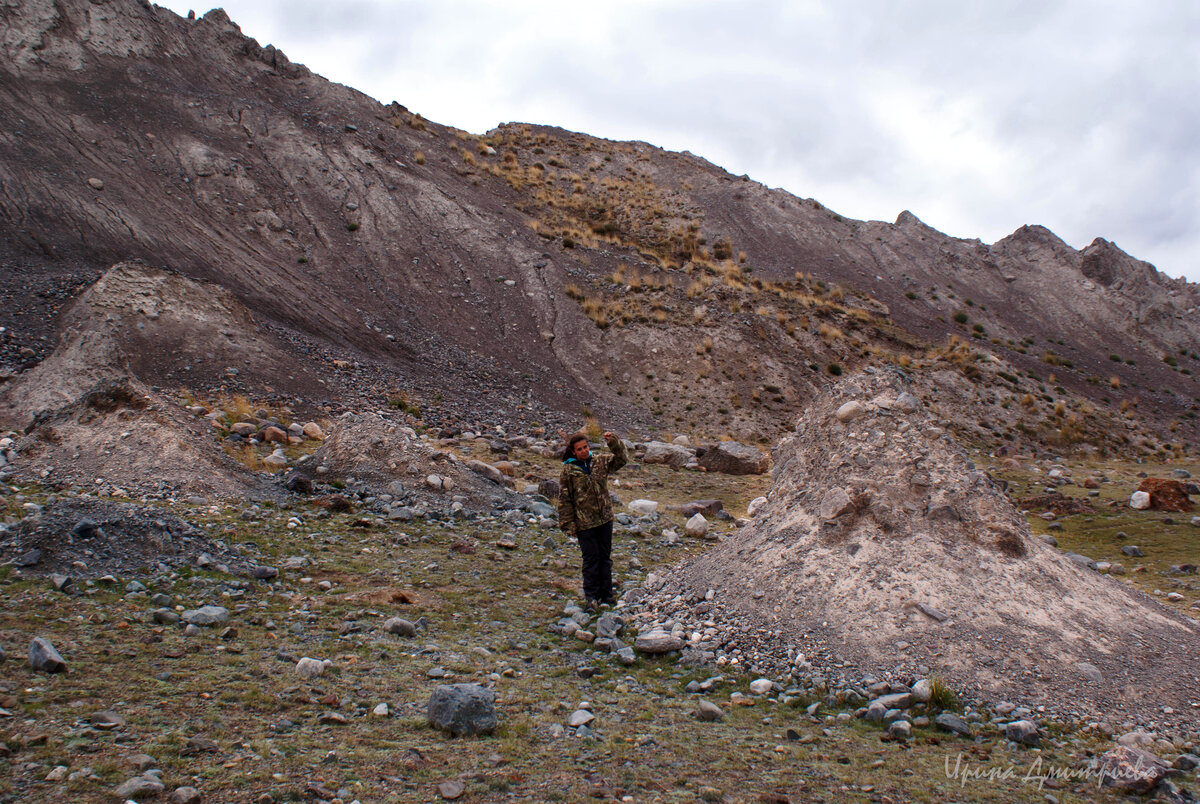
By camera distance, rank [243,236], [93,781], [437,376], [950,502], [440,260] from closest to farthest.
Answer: [93,781] → [950,502] → [437,376] → [243,236] → [440,260]

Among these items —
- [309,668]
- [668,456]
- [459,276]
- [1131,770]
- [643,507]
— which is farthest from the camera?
[459,276]

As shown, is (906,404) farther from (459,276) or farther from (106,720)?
(459,276)

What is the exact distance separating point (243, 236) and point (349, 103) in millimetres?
14364

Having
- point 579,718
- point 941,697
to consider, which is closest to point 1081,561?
point 941,697

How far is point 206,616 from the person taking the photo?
549cm

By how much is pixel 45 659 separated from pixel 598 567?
4298 mm

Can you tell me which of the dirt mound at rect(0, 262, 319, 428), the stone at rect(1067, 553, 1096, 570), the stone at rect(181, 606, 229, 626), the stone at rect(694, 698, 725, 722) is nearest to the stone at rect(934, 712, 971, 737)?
the stone at rect(694, 698, 725, 722)

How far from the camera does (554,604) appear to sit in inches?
282

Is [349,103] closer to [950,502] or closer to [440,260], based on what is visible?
[440,260]

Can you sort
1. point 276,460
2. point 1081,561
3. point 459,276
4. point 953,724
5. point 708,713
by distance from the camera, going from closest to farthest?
point 953,724, point 708,713, point 1081,561, point 276,460, point 459,276

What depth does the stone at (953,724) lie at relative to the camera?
442 cm

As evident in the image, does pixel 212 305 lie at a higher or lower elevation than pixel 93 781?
higher

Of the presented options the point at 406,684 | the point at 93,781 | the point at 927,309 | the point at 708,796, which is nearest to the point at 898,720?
the point at 708,796

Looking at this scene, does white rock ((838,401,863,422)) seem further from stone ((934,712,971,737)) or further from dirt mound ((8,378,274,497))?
dirt mound ((8,378,274,497))
